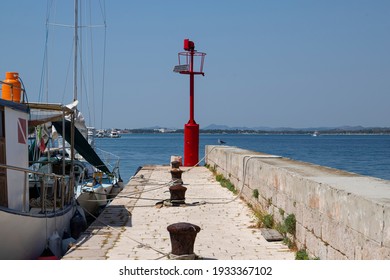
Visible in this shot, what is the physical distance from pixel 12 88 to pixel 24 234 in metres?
3.17

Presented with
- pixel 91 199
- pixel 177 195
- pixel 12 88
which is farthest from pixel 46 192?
pixel 91 199

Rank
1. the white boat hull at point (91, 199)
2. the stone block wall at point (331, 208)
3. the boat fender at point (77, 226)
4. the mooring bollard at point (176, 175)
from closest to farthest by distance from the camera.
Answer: the stone block wall at point (331, 208) → the boat fender at point (77, 226) → the white boat hull at point (91, 199) → the mooring bollard at point (176, 175)

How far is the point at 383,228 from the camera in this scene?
525cm

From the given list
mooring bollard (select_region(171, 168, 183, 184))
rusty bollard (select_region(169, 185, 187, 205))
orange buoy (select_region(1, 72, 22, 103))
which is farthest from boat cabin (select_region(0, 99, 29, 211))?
mooring bollard (select_region(171, 168, 183, 184))

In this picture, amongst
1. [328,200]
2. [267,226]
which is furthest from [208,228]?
[328,200]

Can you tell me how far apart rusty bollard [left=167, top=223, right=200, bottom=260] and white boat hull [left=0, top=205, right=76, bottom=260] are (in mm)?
2768

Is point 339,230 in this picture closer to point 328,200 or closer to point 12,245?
point 328,200

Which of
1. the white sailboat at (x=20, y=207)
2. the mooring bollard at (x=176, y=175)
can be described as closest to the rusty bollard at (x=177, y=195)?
the white sailboat at (x=20, y=207)

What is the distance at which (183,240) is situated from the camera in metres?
7.66

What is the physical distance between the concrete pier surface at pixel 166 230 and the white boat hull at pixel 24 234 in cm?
74

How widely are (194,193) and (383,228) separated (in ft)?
34.1

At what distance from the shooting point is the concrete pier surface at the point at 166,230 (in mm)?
8344

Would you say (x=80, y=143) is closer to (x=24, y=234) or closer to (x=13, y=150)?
(x=13, y=150)

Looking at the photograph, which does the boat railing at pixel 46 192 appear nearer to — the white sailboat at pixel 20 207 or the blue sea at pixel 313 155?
the white sailboat at pixel 20 207
